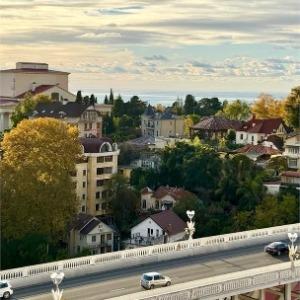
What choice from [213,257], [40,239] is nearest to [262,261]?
[213,257]

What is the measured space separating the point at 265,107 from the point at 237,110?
94.6 inches

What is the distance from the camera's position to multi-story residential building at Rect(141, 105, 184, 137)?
5229 cm

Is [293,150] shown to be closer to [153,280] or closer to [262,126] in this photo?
[262,126]

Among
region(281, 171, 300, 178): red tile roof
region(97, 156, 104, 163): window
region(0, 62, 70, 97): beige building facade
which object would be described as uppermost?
region(0, 62, 70, 97): beige building facade

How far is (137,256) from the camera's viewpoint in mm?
16859

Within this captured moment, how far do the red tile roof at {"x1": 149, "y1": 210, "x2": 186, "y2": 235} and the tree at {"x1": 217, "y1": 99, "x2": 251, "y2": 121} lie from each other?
2585 cm

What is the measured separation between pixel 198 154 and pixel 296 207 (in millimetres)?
6205

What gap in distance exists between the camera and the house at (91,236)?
29.3m

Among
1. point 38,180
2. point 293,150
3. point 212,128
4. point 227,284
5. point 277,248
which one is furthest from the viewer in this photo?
point 212,128

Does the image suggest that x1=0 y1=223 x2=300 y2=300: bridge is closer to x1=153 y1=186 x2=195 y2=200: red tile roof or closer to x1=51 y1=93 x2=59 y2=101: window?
x1=153 y1=186 x2=195 y2=200: red tile roof

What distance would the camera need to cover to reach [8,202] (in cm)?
2702

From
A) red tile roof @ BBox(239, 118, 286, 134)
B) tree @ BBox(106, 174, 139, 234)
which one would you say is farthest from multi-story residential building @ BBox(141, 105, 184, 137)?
tree @ BBox(106, 174, 139, 234)

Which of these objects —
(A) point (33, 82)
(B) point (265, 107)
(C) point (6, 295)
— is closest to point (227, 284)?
(C) point (6, 295)

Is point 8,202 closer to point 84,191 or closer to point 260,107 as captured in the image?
point 84,191
